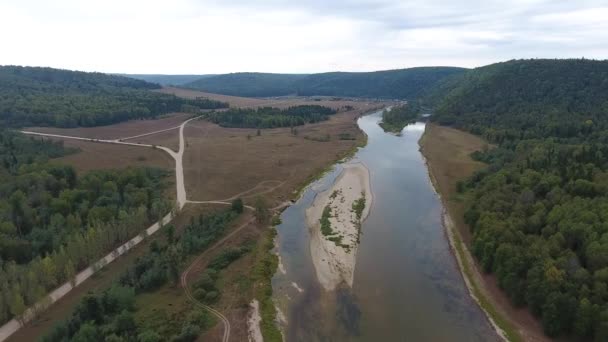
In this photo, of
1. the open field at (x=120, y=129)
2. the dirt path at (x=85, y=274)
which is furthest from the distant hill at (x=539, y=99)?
the open field at (x=120, y=129)

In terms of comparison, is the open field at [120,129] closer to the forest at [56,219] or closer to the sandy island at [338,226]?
the forest at [56,219]

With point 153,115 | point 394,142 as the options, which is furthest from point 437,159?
point 153,115

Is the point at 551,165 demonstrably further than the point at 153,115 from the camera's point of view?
No

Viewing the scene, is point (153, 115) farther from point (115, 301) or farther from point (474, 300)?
point (474, 300)

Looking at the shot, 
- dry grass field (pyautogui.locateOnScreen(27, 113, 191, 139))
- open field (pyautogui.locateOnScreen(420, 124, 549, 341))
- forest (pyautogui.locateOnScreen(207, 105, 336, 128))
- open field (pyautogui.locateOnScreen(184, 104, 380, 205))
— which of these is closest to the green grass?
open field (pyautogui.locateOnScreen(184, 104, 380, 205))

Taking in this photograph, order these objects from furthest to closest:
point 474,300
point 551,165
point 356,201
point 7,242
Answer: point 356,201
point 551,165
point 7,242
point 474,300
